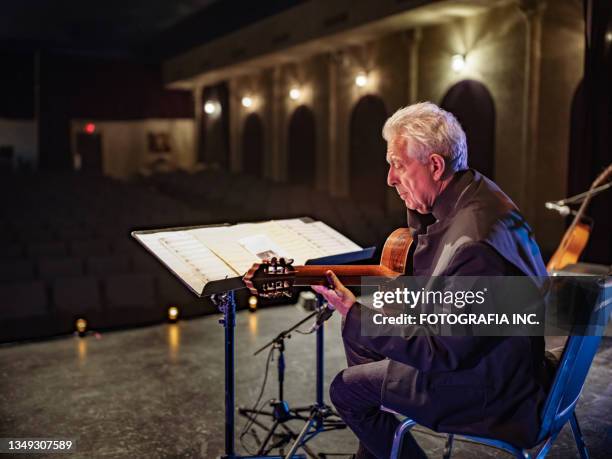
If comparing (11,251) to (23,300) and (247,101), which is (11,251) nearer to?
(23,300)

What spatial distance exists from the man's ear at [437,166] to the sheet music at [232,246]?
0.68m

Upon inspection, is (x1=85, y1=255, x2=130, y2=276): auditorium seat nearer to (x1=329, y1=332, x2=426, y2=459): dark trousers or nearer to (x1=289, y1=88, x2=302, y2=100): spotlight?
(x1=329, y1=332, x2=426, y2=459): dark trousers

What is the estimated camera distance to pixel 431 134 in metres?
1.63

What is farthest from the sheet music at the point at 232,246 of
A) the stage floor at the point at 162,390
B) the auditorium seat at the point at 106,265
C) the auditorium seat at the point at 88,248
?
the auditorium seat at the point at 88,248

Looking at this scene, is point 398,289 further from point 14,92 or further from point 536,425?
point 14,92

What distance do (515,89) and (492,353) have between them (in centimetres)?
708

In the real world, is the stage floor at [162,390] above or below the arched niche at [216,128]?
below

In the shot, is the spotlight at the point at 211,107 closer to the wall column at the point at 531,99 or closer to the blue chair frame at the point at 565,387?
the wall column at the point at 531,99

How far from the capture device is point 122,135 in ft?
61.0

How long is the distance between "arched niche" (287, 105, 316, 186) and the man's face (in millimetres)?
10794

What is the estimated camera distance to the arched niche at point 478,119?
8.38 m

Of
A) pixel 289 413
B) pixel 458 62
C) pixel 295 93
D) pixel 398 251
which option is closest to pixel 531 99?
pixel 458 62

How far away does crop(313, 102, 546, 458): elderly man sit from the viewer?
1467mm

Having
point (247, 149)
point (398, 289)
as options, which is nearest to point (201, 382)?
point (398, 289)
